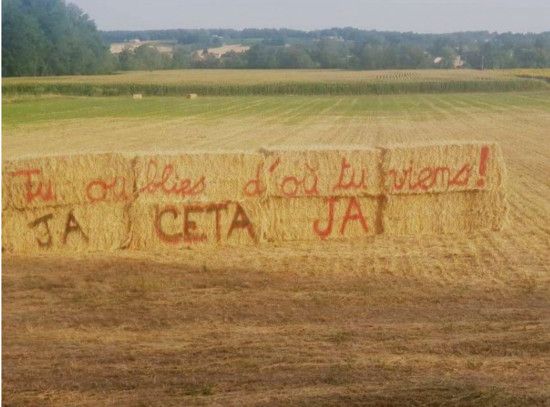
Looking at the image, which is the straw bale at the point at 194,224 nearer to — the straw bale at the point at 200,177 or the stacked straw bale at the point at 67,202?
the straw bale at the point at 200,177

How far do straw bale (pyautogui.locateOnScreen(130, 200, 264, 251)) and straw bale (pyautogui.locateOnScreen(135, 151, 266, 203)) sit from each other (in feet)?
0.37

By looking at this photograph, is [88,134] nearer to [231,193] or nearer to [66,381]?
[231,193]

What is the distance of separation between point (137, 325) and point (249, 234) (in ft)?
15.6

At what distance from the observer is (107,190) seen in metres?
14.4

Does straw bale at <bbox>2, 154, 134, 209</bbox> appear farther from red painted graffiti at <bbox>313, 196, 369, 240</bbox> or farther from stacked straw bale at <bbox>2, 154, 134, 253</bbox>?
red painted graffiti at <bbox>313, 196, 369, 240</bbox>

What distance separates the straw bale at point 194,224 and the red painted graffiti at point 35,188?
119cm

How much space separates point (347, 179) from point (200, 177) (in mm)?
2233

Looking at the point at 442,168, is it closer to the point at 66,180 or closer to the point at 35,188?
the point at 66,180

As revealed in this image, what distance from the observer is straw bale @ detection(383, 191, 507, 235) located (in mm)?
15375

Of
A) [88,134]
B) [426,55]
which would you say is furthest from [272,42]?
[88,134]

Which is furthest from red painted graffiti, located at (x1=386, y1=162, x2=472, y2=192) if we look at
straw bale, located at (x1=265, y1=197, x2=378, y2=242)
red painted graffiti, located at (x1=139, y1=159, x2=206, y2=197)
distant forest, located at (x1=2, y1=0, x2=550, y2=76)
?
distant forest, located at (x1=2, y1=0, x2=550, y2=76)

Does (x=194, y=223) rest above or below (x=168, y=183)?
below

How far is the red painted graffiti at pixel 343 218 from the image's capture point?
1509cm

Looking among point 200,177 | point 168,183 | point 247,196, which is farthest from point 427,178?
point 168,183
